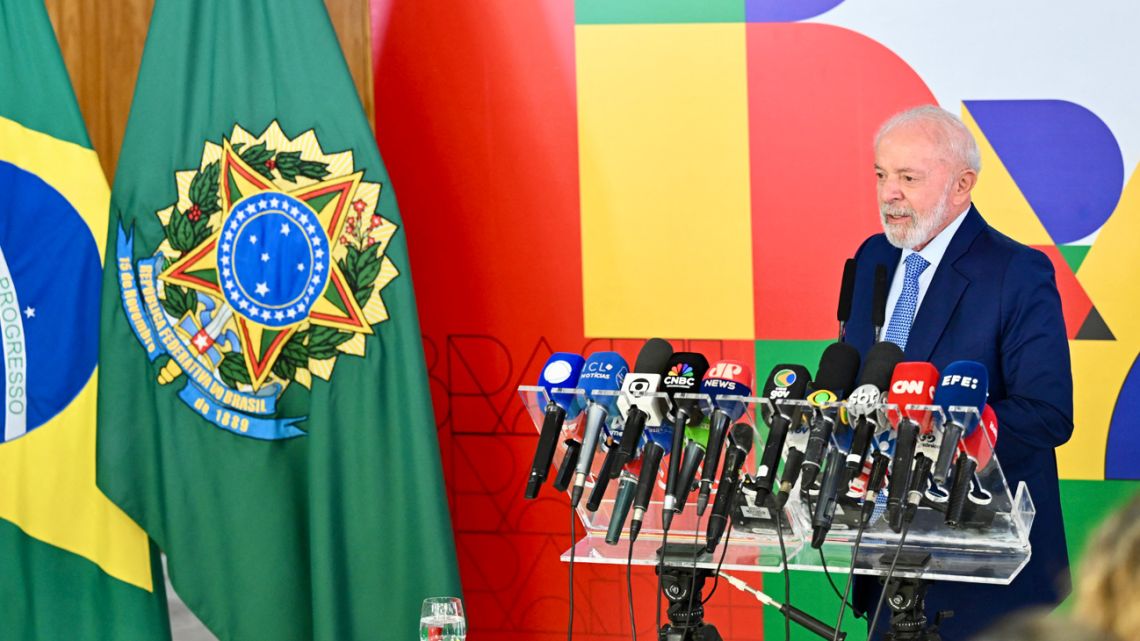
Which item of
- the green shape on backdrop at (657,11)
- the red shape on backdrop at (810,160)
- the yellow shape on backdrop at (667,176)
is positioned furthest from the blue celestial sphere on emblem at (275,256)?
the red shape on backdrop at (810,160)

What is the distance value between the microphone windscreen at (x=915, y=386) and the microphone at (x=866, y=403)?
0.03 metres

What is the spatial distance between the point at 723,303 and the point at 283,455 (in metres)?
1.39

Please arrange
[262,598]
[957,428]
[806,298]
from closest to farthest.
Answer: [957,428]
[262,598]
[806,298]

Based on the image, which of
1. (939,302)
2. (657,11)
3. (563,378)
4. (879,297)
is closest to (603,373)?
(563,378)

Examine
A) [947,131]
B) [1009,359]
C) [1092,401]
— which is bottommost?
[1092,401]

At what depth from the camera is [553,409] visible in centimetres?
231

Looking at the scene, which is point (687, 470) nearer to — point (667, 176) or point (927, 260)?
point (927, 260)

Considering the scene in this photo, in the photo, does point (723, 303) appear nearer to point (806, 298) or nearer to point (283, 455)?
point (806, 298)

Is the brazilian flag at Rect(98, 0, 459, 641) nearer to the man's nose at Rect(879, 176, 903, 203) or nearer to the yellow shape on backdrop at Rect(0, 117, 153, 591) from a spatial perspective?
the yellow shape on backdrop at Rect(0, 117, 153, 591)

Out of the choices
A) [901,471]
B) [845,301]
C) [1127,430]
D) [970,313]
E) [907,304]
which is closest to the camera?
[901,471]

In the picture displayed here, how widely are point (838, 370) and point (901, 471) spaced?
30 centimetres

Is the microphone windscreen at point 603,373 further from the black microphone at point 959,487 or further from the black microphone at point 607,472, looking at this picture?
the black microphone at point 959,487

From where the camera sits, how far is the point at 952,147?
3381 mm

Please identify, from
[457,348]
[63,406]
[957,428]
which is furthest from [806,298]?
[63,406]
